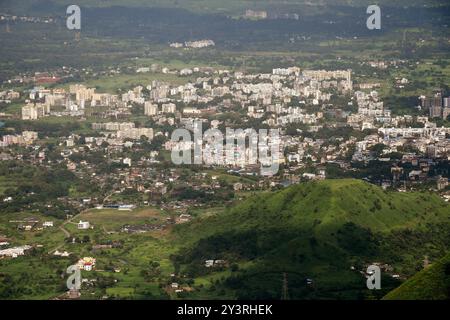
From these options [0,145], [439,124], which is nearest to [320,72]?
[439,124]

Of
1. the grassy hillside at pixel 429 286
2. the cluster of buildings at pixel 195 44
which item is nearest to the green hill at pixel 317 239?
the grassy hillside at pixel 429 286

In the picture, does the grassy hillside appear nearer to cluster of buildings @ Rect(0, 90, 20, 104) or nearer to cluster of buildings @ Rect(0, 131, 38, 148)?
cluster of buildings @ Rect(0, 131, 38, 148)

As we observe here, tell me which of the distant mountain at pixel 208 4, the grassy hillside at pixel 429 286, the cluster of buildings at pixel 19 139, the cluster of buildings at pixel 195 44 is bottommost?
the cluster of buildings at pixel 19 139

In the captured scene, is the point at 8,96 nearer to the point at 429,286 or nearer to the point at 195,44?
the point at 195,44

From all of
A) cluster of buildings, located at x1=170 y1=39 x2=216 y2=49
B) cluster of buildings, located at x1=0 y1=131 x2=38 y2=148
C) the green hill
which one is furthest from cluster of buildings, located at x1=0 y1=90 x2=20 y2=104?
the green hill

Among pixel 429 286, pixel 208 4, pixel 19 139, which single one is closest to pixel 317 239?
pixel 429 286

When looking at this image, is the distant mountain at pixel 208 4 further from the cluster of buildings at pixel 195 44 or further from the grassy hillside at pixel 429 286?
the grassy hillside at pixel 429 286
